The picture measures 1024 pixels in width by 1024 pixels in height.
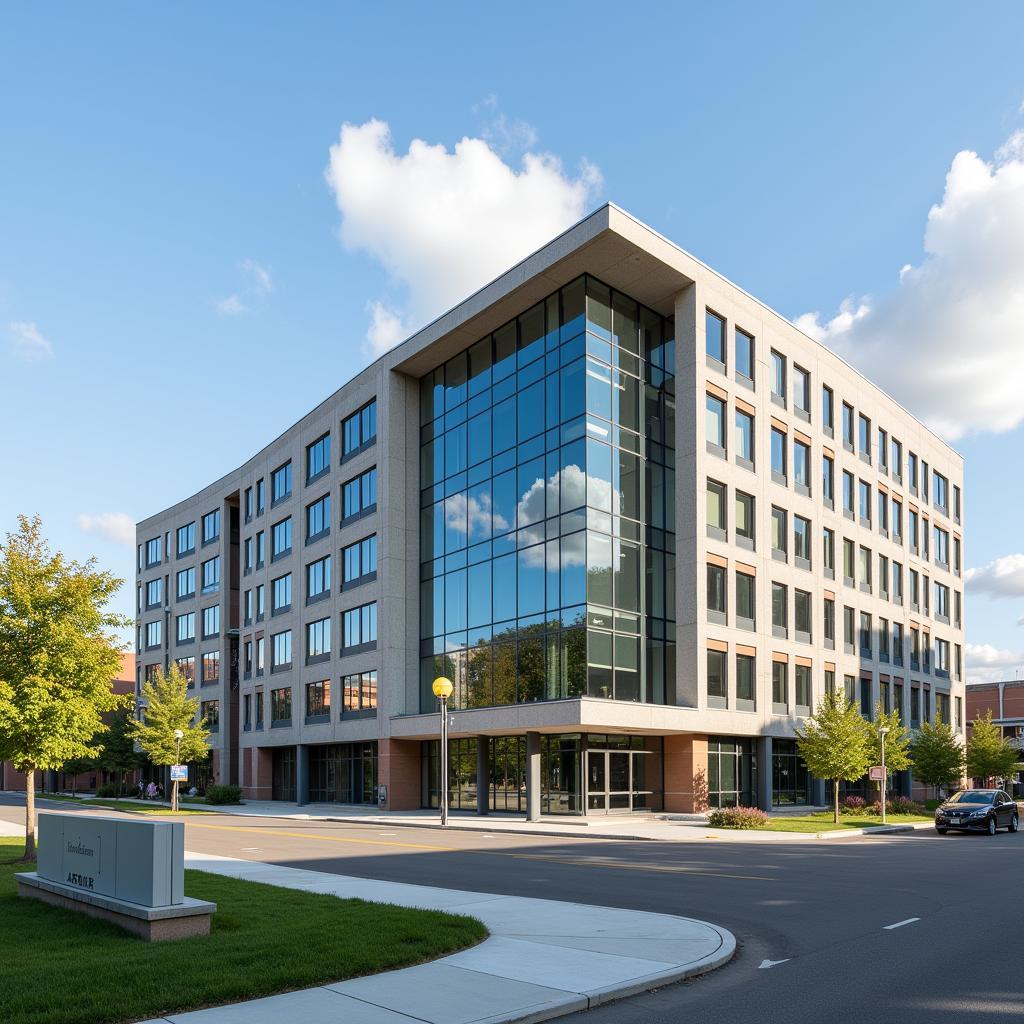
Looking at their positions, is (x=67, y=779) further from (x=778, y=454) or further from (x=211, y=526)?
(x=778, y=454)


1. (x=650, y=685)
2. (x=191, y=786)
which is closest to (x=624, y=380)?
(x=650, y=685)

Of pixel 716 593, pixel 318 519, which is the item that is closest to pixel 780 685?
pixel 716 593

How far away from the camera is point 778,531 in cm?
4716

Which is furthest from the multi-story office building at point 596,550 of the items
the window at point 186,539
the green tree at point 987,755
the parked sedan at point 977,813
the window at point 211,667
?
the window at point 186,539

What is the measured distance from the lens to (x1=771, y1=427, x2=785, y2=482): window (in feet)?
155

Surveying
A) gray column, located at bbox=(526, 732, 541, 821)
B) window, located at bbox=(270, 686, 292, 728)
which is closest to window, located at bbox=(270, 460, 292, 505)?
window, located at bbox=(270, 686, 292, 728)

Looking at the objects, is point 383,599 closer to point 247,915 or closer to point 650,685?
point 650,685

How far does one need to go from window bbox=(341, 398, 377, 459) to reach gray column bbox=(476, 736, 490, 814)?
16.7 m

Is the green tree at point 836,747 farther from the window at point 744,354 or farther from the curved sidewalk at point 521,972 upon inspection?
the curved sidewalk at point 521,972

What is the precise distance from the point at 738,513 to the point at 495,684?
41.4ft

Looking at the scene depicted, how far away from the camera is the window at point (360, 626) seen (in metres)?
51.0

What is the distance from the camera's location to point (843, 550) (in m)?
52.6

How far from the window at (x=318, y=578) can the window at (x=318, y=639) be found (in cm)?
156

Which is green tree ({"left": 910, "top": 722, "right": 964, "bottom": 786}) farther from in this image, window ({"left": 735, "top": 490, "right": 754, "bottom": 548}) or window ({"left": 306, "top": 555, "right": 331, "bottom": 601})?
window ({"left": 306, "top": 555, "right": 331, "bottom": 601})
